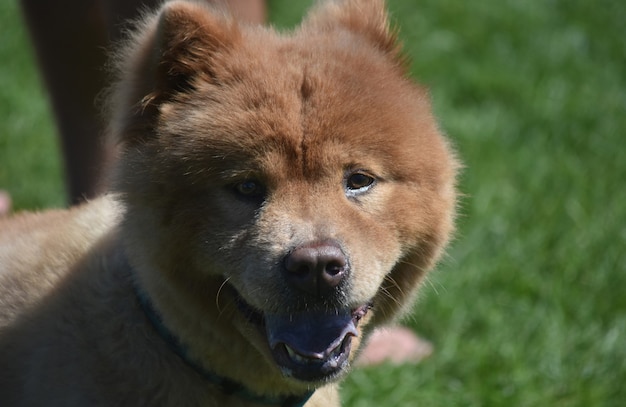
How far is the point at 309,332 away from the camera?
10.6 feet

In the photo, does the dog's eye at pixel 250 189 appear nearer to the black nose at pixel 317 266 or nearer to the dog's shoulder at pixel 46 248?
the black nose at pixel 317 266

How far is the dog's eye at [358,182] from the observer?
10.9 feet

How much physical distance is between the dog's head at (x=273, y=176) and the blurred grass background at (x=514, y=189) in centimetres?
83

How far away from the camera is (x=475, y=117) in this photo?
8.11 metres

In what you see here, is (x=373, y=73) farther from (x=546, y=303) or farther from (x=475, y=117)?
(x=475, y=117)

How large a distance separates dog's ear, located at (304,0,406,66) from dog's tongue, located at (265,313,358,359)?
1134mm

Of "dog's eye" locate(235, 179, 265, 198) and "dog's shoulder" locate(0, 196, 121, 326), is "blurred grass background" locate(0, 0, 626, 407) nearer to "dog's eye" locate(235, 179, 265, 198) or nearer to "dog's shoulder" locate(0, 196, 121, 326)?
"dog's eye" locate(235, 179, 265, 198)

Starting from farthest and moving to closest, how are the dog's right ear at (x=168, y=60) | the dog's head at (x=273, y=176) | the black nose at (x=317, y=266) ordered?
the dog's right ear at (x=168, y=60), the dog's head at (x=273, y=176), the black nose at (x=317, y=266)

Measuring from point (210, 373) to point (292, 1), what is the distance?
687 cm

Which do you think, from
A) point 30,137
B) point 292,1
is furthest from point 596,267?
point 292,1

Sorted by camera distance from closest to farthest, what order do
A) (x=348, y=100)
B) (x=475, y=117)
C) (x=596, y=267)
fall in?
1. (x=348, y=100)
2. (x=596, y=267)
3. (x=475, y=117)

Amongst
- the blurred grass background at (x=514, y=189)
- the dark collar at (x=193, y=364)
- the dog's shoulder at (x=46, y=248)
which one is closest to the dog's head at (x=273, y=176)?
the dark collar at (x=193, y=364)

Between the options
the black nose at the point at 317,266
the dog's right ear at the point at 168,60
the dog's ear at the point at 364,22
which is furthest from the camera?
the dog's ear at the point at 364,22

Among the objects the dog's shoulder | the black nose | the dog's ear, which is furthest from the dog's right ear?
the black nose
